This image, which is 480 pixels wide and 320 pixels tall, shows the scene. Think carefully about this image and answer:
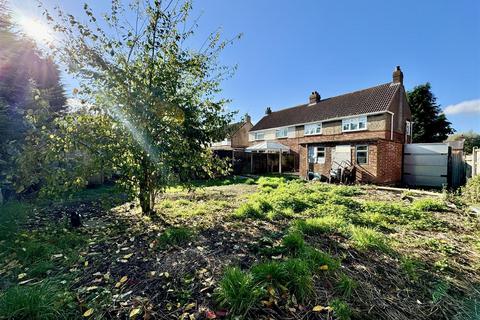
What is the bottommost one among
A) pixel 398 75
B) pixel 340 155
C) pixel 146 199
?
pixel 146 199

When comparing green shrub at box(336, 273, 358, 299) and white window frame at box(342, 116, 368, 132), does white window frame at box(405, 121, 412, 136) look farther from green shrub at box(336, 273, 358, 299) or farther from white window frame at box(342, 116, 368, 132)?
green shrub at box(336, 273, 358, 299)

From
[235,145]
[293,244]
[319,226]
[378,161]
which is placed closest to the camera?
[293,244]

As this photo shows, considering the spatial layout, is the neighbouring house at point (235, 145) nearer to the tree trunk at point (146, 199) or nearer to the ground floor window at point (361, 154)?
the tree trunk at point (146, 199)

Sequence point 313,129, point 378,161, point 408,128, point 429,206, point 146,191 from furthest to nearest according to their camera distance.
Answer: point 313,129, point 408,128, point 378,161, point 429,206, point 146,191

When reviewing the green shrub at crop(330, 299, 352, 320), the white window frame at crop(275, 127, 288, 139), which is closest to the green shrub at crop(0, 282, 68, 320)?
the green shrub at crop(330, 299, 352, 320)

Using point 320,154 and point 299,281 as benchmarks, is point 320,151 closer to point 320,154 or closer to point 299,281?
point 320,154

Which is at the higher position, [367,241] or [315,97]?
[315,97]

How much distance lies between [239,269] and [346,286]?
1110 mm

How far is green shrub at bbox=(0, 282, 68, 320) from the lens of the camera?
1858 millimetres

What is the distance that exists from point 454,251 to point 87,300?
4.91 meters

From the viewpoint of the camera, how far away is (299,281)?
2246 millimetres

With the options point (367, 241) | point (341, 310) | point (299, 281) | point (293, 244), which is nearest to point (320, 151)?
point (367, 241)

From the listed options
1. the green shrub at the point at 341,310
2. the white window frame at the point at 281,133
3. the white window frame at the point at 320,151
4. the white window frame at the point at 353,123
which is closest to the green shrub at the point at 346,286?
the green shrub at the point at 341,310

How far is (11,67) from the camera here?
7.52m
